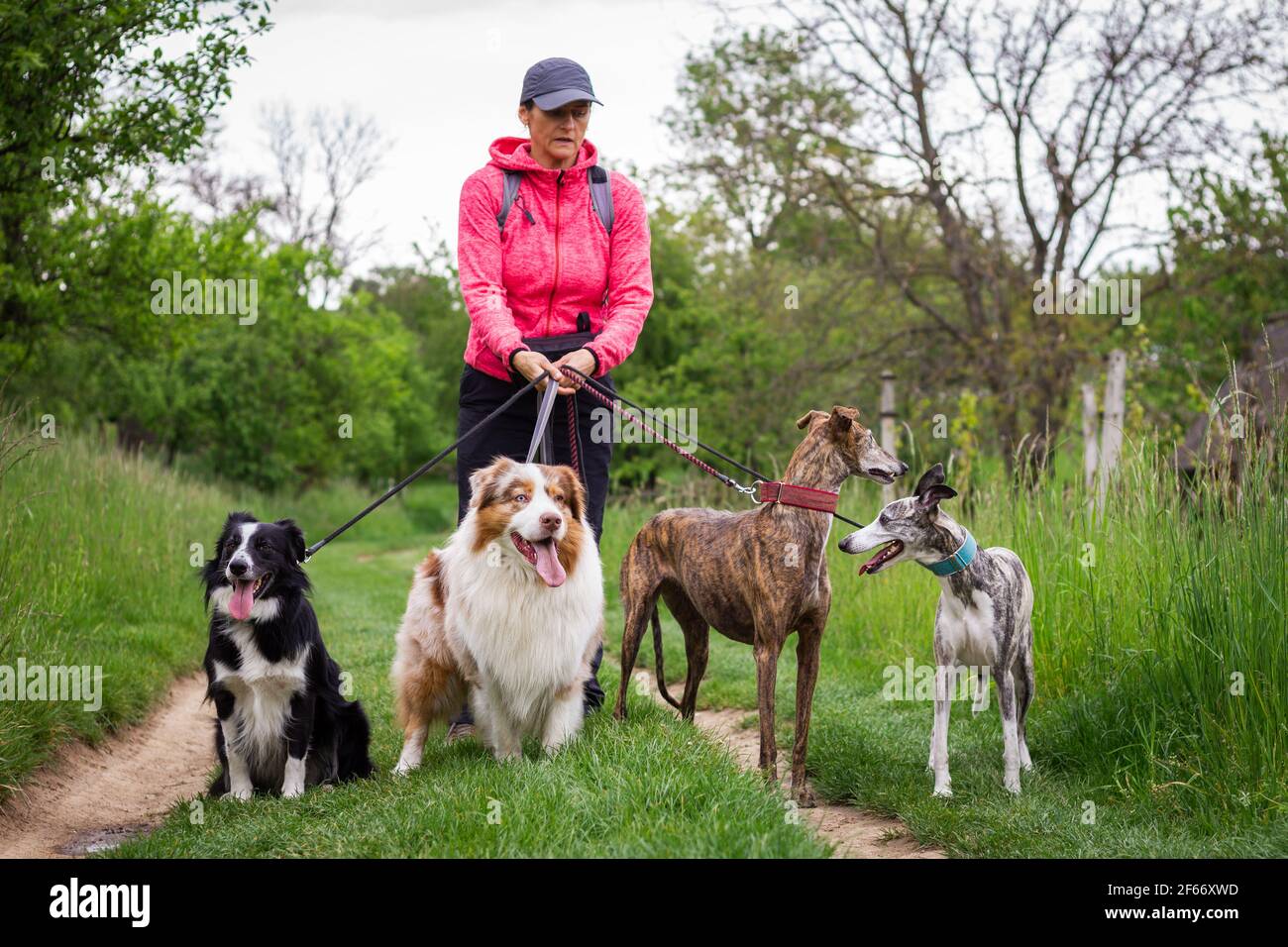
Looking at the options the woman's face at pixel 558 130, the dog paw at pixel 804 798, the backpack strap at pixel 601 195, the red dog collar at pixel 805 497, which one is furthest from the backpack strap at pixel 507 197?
the dog paw at pixel 804 798

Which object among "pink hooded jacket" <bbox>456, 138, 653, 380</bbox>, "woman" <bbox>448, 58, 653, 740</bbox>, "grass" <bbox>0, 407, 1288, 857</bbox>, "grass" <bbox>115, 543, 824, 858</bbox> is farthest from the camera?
"pink hooded jacket" <bbox>456, 138, 653, 380</bbox>

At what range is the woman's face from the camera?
5.38 meters

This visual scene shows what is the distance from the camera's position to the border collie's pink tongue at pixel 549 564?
4.87 m

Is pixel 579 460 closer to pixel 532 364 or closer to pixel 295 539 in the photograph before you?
pixel 532 364

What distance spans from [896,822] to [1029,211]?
11527 millimetres

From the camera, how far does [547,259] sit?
18.2ft

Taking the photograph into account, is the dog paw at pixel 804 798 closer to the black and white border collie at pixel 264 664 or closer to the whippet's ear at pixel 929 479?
the whippet's ear at pixel 929 479

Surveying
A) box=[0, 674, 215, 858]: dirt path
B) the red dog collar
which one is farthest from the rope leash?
box=[0, 674, 215, 858]: dirt path

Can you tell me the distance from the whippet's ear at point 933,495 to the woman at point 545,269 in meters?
1.63

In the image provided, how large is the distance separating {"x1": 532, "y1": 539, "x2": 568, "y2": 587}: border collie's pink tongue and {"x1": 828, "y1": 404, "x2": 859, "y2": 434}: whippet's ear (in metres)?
1.40

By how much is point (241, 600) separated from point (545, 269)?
85.3 inches

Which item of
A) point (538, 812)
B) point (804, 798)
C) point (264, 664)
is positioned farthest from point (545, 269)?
point (804, 798)

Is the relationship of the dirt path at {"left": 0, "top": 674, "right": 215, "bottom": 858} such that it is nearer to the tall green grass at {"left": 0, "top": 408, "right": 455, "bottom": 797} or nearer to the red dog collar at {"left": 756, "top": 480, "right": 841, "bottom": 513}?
the tall green grass at {"left": 0, "top": 408, "right": 455, "bottom": 797}
